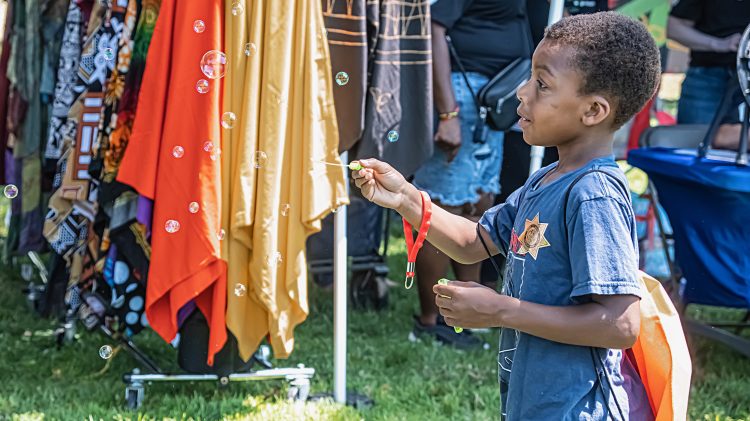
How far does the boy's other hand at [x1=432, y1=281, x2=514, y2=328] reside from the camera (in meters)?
1.75

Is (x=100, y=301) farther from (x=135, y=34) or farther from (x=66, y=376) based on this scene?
(x=135, y=34)

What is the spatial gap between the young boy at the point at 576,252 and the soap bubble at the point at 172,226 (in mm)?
1478

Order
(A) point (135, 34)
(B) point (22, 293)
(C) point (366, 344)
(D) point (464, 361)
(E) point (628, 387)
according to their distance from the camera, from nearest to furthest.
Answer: (E) point (628, 387) → (A) point (135, 34) → (D) point (464, 361) → (C) point (366, 344) → (B) point (22, 293)

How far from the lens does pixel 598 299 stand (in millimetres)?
1723

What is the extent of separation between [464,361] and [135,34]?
1929mm

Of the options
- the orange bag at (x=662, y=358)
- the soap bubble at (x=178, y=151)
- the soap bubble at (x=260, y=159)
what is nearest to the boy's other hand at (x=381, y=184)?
the orange bag at (x=662, y=358)

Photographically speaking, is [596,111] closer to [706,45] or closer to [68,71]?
[68,71]

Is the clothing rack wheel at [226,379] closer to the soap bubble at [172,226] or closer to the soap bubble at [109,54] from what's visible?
the soap bubble at [172,226]

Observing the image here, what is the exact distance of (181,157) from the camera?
9.99ft

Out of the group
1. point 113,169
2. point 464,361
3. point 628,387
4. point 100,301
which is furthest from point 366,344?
point 628,387

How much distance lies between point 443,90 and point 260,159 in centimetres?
107

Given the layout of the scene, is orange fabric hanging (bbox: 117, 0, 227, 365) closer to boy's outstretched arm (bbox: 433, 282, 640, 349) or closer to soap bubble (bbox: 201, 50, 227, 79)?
soap bubble (bbox: 201, 50, 227, 79)

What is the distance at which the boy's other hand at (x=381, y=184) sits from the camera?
2.07 m

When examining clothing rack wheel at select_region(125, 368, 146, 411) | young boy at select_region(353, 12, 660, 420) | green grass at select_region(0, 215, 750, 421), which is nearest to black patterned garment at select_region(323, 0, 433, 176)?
green grass at select_region(0, 215, 750, 421)
